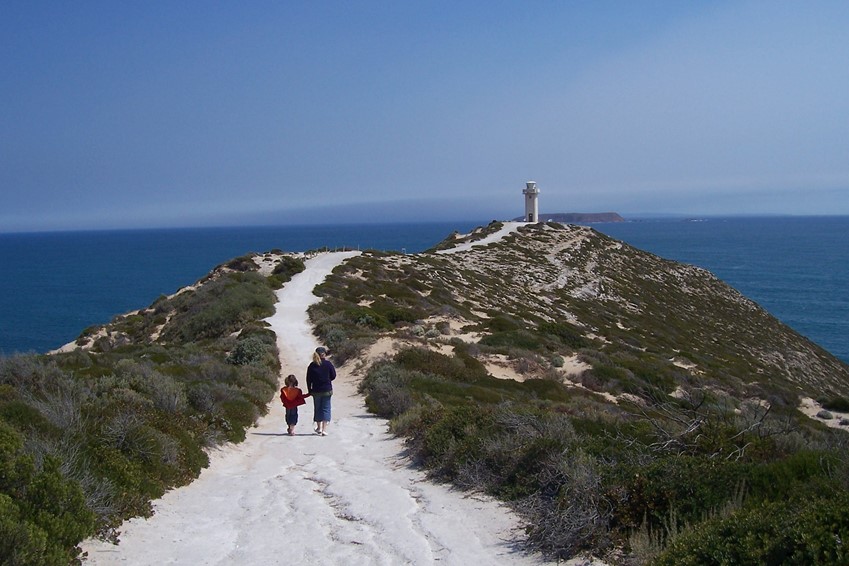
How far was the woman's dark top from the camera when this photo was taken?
12.8m

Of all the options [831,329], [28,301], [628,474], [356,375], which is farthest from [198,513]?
[28,301]

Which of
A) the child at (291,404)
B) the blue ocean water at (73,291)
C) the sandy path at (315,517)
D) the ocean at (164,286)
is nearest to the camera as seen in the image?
the sandy path at (315,517)

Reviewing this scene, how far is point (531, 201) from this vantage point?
298ft

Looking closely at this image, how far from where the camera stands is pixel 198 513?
295 inches

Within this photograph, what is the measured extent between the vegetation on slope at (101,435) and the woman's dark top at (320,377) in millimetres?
1487

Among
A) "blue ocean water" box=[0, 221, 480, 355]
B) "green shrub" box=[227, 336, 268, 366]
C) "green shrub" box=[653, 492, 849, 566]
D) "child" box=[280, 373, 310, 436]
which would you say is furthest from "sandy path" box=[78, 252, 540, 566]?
"blue ocean water" box=[0, 221, 480, 355]

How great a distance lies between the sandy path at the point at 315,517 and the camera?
243 inches

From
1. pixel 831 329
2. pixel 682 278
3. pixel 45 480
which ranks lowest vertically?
pixel 831 329

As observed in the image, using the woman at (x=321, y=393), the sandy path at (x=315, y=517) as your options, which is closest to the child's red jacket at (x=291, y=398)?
the woman at (x=321, y=393)

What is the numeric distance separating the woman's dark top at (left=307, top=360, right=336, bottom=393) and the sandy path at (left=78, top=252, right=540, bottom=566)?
1500mm

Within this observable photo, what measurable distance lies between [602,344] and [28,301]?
266ft

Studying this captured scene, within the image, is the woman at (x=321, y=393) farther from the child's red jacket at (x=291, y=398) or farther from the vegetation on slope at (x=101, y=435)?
the vegetation on slope at (x=101, y=435)

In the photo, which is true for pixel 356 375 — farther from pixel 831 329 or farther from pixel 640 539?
pixel 831 329

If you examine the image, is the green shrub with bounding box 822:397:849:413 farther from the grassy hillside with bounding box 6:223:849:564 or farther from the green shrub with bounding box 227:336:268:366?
the green shrub with bounding box 227:336:268:366
